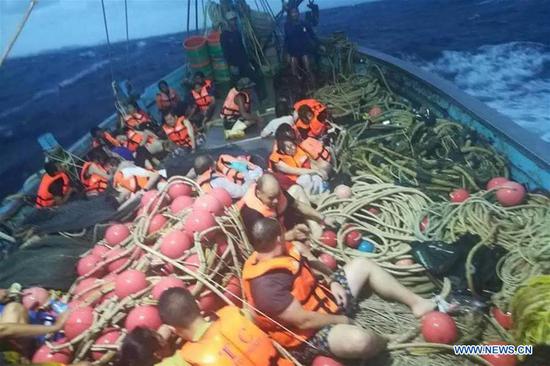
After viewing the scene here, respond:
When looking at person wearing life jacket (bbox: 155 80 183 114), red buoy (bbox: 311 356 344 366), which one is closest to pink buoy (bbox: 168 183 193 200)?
red buoy (bbox: 311 356 344 366)

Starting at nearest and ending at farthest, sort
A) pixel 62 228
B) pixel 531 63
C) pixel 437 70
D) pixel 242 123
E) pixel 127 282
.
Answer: pixel 127 282 < pixel 62 228 < pixel 242 123 < pixel 531 63 < pixel 437 70

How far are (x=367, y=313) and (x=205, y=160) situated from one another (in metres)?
2.51

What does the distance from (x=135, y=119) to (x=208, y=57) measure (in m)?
2.59

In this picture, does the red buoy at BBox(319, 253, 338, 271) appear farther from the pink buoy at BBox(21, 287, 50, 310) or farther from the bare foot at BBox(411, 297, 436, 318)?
the pink buoy at BBox(21, 287, 50, 310)

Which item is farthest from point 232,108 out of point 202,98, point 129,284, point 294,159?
point 129,284

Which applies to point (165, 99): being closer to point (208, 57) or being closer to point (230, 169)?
point (208, 57)

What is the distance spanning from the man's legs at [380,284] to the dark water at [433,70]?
2647mm

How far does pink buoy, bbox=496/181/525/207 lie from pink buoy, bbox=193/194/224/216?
8.00ft

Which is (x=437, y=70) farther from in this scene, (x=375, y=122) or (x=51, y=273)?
(x=51, y=273)

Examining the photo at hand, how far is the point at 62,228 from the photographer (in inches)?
169

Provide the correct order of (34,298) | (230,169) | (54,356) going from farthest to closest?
1. (230,169)
2. (34,298)
3. (54,356)

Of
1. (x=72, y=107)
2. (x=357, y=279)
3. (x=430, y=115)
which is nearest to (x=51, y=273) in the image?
(x=357, y=279)

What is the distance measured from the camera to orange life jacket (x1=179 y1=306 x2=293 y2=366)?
215 centimetres

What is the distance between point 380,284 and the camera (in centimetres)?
303
